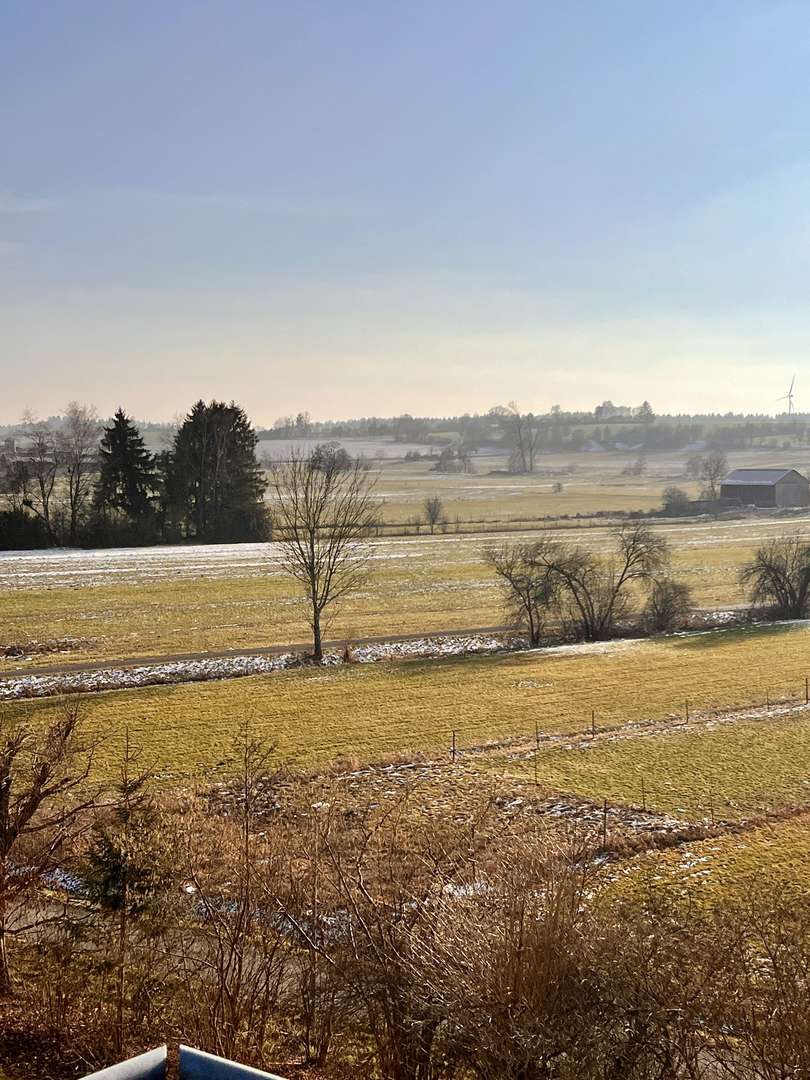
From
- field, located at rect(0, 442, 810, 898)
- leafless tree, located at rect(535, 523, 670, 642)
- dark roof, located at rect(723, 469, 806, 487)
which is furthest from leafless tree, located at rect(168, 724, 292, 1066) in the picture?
dark roof, located at rect(723, 469, 806, 487)

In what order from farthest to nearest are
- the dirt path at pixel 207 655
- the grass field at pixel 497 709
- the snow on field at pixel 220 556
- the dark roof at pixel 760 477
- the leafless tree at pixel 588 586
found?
1. the dark roof at pixel 760 477
2. the snow on field at pixel 220 556
3. the leafless tree at pixel 588 586
4. the dirt path at pixel 207 655
5. the grass field at pixel 497 709

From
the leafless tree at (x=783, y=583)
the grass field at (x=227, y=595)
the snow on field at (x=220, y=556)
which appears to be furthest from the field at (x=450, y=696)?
the leafless tree at (x=783, y=583)

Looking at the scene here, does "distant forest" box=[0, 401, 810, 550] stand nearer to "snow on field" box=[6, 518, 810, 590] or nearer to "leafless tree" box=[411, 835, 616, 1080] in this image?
"snow on field" box=[6, 518, 810, 590]

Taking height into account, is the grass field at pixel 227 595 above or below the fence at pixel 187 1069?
below

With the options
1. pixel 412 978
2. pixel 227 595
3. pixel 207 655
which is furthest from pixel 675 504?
pixel 412 978

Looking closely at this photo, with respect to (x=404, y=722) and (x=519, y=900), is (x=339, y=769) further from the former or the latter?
(x=519, y=900)

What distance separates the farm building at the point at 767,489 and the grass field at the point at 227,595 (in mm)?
34456

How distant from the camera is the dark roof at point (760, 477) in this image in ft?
359

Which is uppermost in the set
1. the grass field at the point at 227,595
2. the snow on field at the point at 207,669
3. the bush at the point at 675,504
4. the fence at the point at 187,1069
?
the bush at the point at 675,504

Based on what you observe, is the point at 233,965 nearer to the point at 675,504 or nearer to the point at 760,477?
the point at 675,504

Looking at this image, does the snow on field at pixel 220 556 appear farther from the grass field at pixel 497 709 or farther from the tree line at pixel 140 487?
the grass field at pixel 497 709

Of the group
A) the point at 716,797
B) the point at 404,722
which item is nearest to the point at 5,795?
the point at 716,797

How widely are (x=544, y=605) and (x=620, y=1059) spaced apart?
1452 inches

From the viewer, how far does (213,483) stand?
79.6 metres
